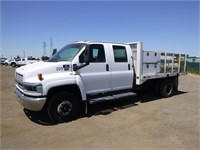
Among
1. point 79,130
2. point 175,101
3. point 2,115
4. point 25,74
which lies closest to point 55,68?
point 25,74

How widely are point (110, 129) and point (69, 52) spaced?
2.63 metres

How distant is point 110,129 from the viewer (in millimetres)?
5227

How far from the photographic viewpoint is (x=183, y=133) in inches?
200

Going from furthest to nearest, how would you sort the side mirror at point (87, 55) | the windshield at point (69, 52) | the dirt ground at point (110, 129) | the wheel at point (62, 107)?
the windshield at point (69, 52)
the side mirror at point (87, 55)
the wheel at point (62, 107)
the dirt ground at point (110, 129)

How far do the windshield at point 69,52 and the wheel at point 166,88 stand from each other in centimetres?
453

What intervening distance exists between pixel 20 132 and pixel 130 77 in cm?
406

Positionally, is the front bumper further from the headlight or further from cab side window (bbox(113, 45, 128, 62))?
cab side window (bbox(113, 45, 128, 62))

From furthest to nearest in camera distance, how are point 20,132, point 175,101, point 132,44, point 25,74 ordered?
point 175,101 < point 132,44 < point 25,74 < point 20,132

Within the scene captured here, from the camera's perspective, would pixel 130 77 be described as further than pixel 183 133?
Yes

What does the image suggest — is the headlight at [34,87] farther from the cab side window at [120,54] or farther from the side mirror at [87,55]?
the cab side window at [120,54]

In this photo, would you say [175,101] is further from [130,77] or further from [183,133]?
[183,133]

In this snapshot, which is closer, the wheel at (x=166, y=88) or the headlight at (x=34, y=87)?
the headlight at (x=34, y=87)

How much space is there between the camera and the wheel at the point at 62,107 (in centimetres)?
548

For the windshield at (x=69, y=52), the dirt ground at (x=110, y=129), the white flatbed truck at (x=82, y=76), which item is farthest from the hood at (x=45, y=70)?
the dirt ground at (x=110, y=129)
